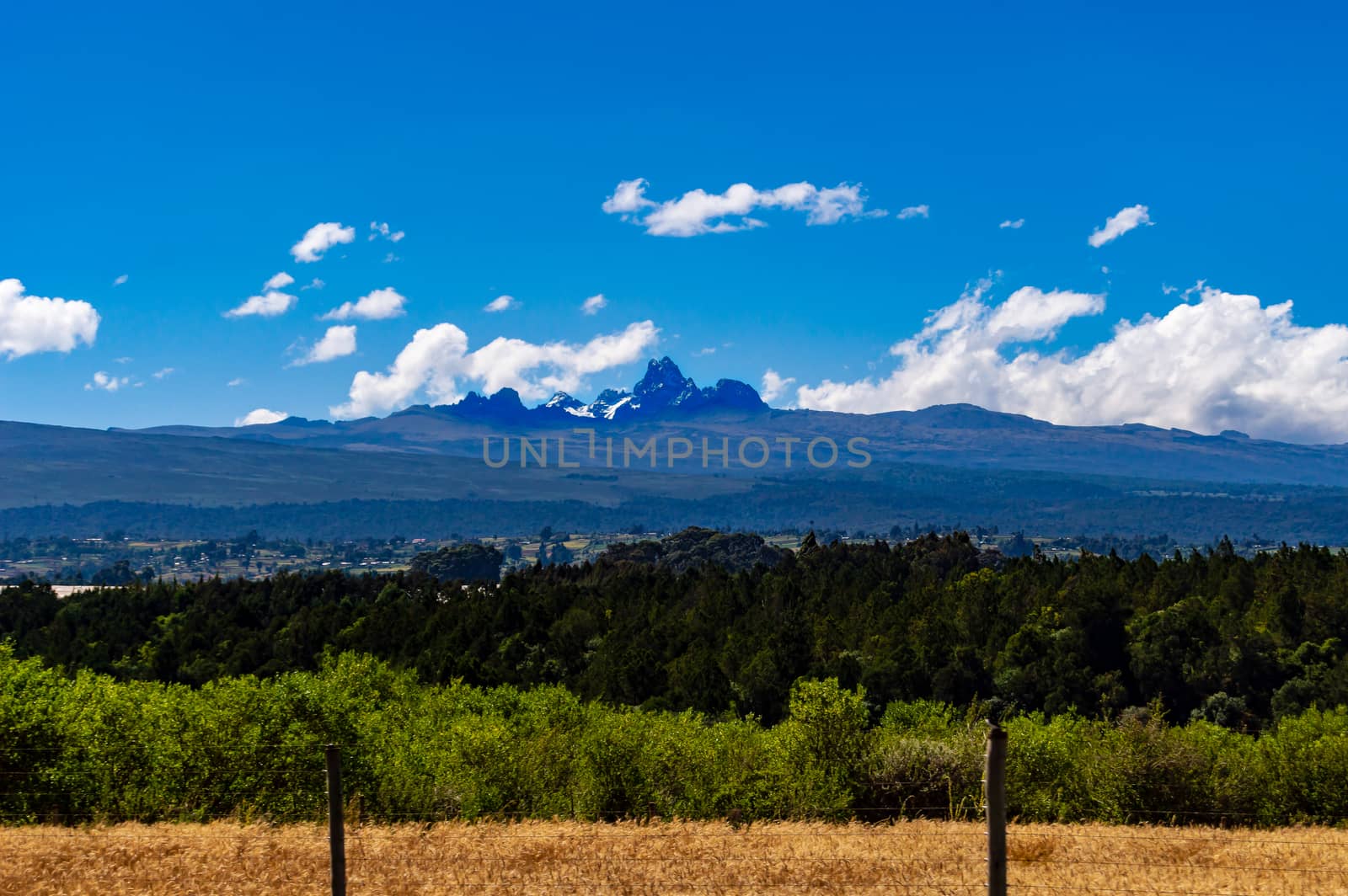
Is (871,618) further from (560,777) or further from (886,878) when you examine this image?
(886,878)

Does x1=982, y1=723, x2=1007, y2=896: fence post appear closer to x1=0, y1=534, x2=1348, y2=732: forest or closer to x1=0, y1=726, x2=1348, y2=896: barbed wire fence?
x1=0, y1=726, x2=1348, y2=896: barbed wire fence

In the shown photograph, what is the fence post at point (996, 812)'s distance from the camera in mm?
13389

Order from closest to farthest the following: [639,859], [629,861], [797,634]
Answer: [629,861], [639,859], [797,634]

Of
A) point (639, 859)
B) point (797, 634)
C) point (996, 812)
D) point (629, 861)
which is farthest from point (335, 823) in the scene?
point (797, 634)

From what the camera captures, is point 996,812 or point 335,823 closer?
point 996,812

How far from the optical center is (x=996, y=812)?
13.6 metres

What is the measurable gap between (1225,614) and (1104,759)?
66.3 m

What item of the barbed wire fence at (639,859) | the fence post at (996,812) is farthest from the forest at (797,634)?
the fence post at (996,812)

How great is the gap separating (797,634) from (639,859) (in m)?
86.9

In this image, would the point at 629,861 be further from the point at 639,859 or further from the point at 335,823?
the point at 335,823

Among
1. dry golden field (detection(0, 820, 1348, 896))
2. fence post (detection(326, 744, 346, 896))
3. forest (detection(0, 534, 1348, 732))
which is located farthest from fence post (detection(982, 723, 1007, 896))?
forest (detection(0, 534, 1348, 732))

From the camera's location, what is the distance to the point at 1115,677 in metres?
96.6

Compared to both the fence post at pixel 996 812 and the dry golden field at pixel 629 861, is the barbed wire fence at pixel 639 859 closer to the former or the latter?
the dry golden field at pixel 629 861

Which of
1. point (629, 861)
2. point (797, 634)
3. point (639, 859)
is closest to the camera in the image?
point (629, 861)
